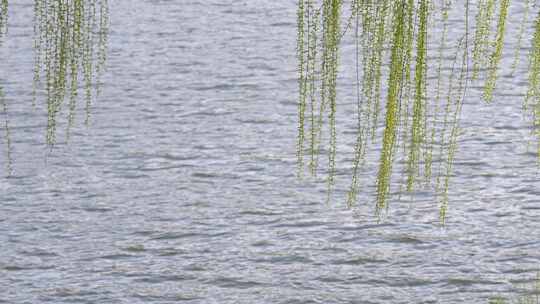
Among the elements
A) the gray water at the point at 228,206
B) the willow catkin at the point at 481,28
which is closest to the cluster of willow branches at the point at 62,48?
the gray water at the point at 228,206

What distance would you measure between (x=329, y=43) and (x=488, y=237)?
4.42 m

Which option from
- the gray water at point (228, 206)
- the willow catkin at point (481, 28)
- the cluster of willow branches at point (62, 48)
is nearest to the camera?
the cluster of willow branches at point (62, 48)

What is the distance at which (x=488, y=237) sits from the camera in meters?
7.91

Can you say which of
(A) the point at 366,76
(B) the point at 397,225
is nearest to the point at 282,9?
(B) the point at 397,225

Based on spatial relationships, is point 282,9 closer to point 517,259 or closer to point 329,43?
point 517,259

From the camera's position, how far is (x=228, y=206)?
861 centimetres

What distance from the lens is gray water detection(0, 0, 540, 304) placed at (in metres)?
7.19

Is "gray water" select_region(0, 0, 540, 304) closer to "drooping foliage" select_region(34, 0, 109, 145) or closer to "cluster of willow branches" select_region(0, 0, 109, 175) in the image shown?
"cluster of willow branches" select_region(0, 0, 109, 175)

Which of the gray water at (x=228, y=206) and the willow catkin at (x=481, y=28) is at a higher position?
the willow catkin at (x=481, y=28)

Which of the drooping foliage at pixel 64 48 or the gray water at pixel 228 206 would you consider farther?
the gray water at pixel 228 206

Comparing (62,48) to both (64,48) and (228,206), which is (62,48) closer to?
(64,48)

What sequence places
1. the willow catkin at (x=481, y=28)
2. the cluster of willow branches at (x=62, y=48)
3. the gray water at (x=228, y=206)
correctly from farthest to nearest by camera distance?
the gray water at (x=228, y=206), the willow catkin at (x=481, y=28), the cluster of willow branches at (x=62, y=48)

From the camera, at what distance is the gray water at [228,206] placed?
7.19 m

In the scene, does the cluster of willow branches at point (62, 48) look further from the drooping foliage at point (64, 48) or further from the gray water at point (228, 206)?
the gray water at point (228, 206)
